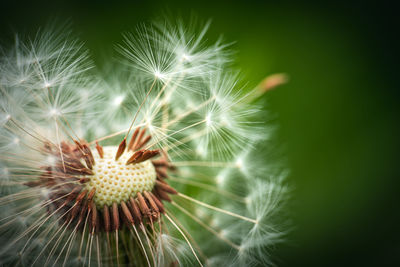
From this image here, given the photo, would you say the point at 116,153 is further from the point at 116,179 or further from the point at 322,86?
the point at 322,86

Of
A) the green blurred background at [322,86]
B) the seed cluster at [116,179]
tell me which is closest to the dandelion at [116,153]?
the seed cluster at [116,179]

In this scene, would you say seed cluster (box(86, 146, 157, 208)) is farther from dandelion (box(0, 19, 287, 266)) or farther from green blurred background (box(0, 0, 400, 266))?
green blurred background (box(0, 0, 400, 266))

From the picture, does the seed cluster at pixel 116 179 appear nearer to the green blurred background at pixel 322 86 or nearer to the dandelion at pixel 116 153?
the dandelion at pixel 116 153

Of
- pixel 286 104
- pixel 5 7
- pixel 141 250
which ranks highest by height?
pixel 5 7

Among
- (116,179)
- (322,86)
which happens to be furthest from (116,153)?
(322,86)

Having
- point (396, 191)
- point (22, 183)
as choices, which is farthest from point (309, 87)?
point (22, 183)

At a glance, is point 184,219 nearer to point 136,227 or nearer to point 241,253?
point 241,253

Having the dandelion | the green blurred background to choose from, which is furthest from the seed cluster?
the green blurred background
